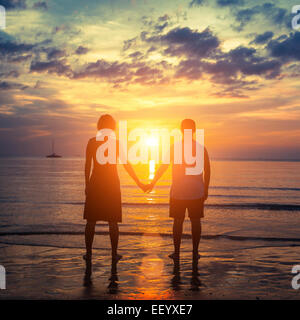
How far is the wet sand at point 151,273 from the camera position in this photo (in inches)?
180

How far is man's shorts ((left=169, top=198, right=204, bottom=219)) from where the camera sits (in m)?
6.02

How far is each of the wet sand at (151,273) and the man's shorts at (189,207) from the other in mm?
878

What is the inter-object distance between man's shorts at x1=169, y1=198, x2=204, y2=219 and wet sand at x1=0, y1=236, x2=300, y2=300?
88 centimetres

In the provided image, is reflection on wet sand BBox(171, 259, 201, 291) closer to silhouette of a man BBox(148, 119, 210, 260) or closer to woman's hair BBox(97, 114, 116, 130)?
silhouette of a man BBox(148, 119, 210, 260)

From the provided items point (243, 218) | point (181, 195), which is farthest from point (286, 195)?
point (181, 195)

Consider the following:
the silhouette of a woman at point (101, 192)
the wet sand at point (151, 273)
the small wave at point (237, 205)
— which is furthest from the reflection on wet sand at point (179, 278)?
the small wave at point (237, 205)

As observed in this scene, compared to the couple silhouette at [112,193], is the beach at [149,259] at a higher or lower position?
lower

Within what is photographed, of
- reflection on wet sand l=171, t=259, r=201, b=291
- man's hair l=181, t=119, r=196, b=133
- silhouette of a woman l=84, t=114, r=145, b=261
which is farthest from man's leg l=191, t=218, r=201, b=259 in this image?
man's hair l=181, t=119, r=196, b=133

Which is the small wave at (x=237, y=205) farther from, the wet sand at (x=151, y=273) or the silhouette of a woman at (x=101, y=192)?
the silhouette of a woman at (x=101, y=192)

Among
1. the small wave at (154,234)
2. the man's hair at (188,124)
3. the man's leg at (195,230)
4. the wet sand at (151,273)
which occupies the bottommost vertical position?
the small wave at (154,234)

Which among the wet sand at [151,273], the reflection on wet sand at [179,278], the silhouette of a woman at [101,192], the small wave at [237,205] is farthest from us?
the small wave at [237,205]

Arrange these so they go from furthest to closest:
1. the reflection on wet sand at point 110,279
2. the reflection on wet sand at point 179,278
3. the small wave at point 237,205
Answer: the small wave at point 237,205 → the reflection on wet sand at point 179,278 → the reflection on wet sand at point 110,279

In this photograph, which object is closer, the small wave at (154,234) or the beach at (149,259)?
the beach at (149,259)
